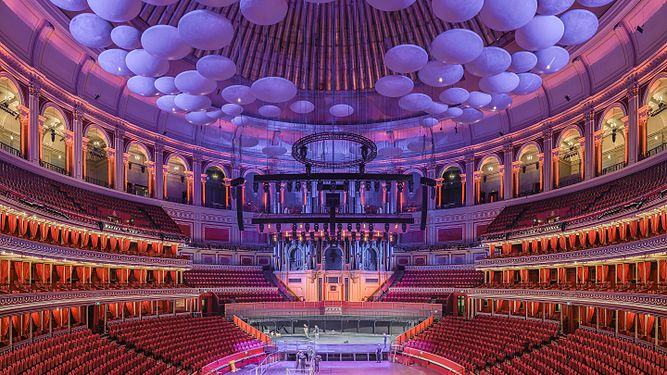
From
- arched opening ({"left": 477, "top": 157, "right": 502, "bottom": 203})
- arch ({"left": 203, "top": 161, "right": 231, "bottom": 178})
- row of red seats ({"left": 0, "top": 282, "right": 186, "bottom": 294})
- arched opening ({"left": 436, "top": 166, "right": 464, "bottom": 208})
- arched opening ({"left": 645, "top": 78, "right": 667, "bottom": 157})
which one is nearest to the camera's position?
row of red seats ({"left": 0, "top": 282, "right": 186, "bottom": 294})

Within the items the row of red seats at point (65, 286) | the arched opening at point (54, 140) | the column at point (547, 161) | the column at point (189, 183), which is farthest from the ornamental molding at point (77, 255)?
the column at point (547, 161)

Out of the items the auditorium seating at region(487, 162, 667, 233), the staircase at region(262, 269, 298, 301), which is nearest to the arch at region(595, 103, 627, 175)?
the auditorium seating at region(487, 162, 667, 233)

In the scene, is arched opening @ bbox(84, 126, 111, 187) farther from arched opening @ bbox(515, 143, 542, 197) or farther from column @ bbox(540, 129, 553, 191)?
column @ bbox(540, 129, 553, 191)

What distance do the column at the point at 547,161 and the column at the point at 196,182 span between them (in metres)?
18.9

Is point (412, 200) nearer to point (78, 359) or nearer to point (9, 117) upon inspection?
point (9, 117)

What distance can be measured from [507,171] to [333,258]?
11.1 meters

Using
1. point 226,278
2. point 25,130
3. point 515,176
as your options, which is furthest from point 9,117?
point 515,176

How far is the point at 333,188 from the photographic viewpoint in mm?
20938

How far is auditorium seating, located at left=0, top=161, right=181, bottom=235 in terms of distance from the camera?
17.6 metres

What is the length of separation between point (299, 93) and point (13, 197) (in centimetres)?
1629

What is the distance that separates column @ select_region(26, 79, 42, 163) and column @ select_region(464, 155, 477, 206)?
22.0m

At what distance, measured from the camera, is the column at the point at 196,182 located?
31.2 meters

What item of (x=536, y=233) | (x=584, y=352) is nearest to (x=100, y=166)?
(x=536, y=233)

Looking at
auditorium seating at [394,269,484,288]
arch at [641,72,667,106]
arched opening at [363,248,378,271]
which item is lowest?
auditorium seating at [394,269,484,288]
